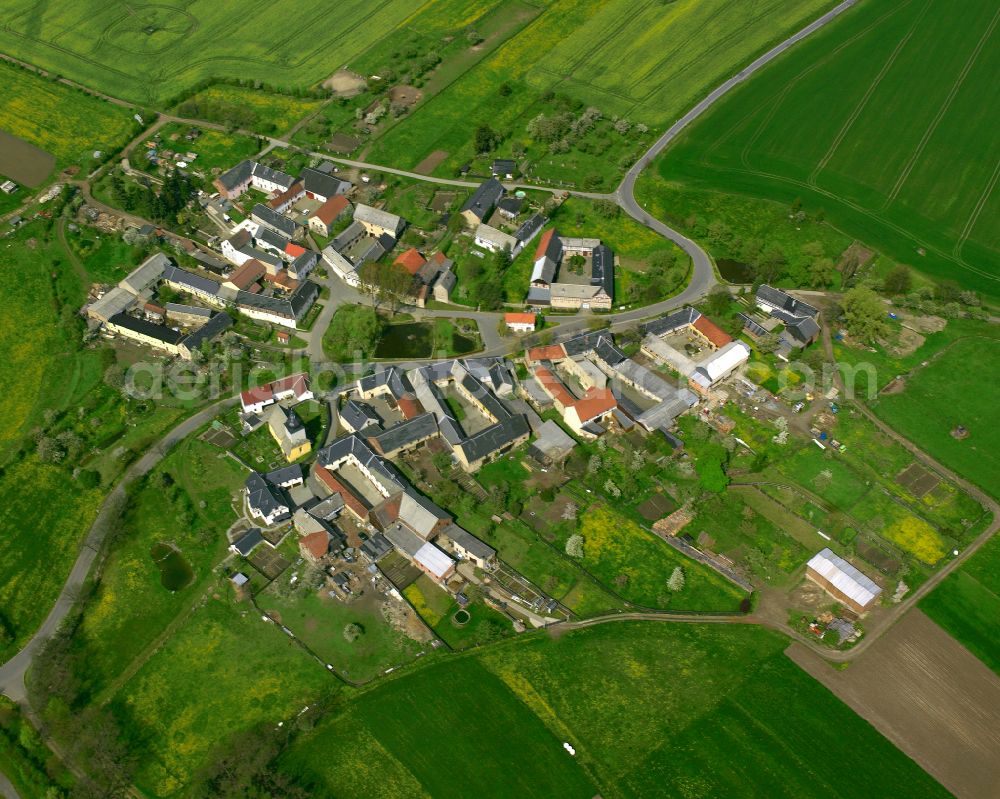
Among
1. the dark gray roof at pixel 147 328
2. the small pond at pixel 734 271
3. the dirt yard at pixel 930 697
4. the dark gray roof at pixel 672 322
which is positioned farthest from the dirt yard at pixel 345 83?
the dirt yard at pixel 930 697

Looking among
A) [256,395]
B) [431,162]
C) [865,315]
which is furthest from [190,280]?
[865,315]

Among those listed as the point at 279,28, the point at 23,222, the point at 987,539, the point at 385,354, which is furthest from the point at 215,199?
the point at 987,539

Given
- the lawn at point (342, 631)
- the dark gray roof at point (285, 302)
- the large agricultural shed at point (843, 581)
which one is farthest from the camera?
the dark gray roof at point (285, 302)

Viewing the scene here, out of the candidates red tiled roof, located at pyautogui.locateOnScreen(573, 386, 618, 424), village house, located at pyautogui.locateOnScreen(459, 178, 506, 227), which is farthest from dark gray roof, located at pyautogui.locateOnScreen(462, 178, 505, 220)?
red tiled roof, located at pyautogui.locateOnScreen(573, 386, 618, 424)

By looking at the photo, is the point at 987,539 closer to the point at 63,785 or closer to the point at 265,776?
the point at 265,776

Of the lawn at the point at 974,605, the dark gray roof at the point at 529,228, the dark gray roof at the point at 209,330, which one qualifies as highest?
the dark gray roof at the point at 529,228

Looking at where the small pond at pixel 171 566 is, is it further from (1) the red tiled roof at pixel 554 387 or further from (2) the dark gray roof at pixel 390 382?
(1) the red tiled roof at pixel 554 387

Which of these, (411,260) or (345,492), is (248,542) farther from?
(411,260)
